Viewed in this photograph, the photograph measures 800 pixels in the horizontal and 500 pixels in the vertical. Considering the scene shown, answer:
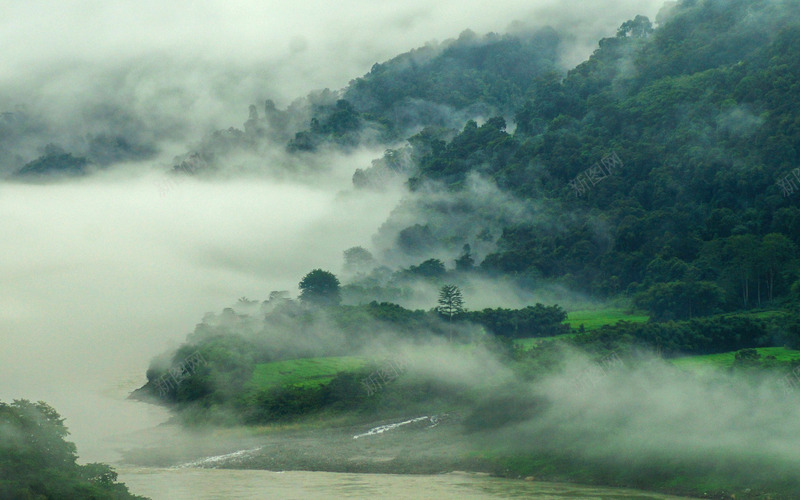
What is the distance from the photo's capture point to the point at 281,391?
298 ft

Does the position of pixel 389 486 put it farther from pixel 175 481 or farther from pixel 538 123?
pixel 538 123

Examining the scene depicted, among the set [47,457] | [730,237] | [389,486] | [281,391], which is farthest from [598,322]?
[47,457]

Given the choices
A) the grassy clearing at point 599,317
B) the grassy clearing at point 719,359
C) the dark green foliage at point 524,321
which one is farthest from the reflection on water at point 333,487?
the grassy clearing at point 599,317

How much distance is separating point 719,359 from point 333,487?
124 ft

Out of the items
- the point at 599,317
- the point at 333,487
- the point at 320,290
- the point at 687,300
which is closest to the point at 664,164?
the point at 599,317

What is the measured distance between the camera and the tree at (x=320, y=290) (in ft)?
413

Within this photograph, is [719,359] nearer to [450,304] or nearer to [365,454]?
[365,454]

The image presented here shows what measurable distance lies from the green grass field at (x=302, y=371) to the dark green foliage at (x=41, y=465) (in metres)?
45.6

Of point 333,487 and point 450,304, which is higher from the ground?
point 450,304

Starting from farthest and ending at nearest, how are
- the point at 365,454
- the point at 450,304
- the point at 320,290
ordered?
the point at 320,290 → the point at 450,304 → the point at 365,454

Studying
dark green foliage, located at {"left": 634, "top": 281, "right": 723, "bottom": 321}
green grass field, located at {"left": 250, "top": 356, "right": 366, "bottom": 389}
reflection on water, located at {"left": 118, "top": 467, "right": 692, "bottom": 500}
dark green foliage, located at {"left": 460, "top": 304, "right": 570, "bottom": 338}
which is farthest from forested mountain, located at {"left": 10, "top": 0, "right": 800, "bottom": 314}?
reflection on water, located at {"left": 118, "top": 467, "right": 692, "bottom": 500}

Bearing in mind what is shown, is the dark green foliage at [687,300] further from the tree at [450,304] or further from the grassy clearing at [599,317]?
the tree at [450,304]

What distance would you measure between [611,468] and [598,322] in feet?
137

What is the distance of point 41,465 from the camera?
1722 inches
